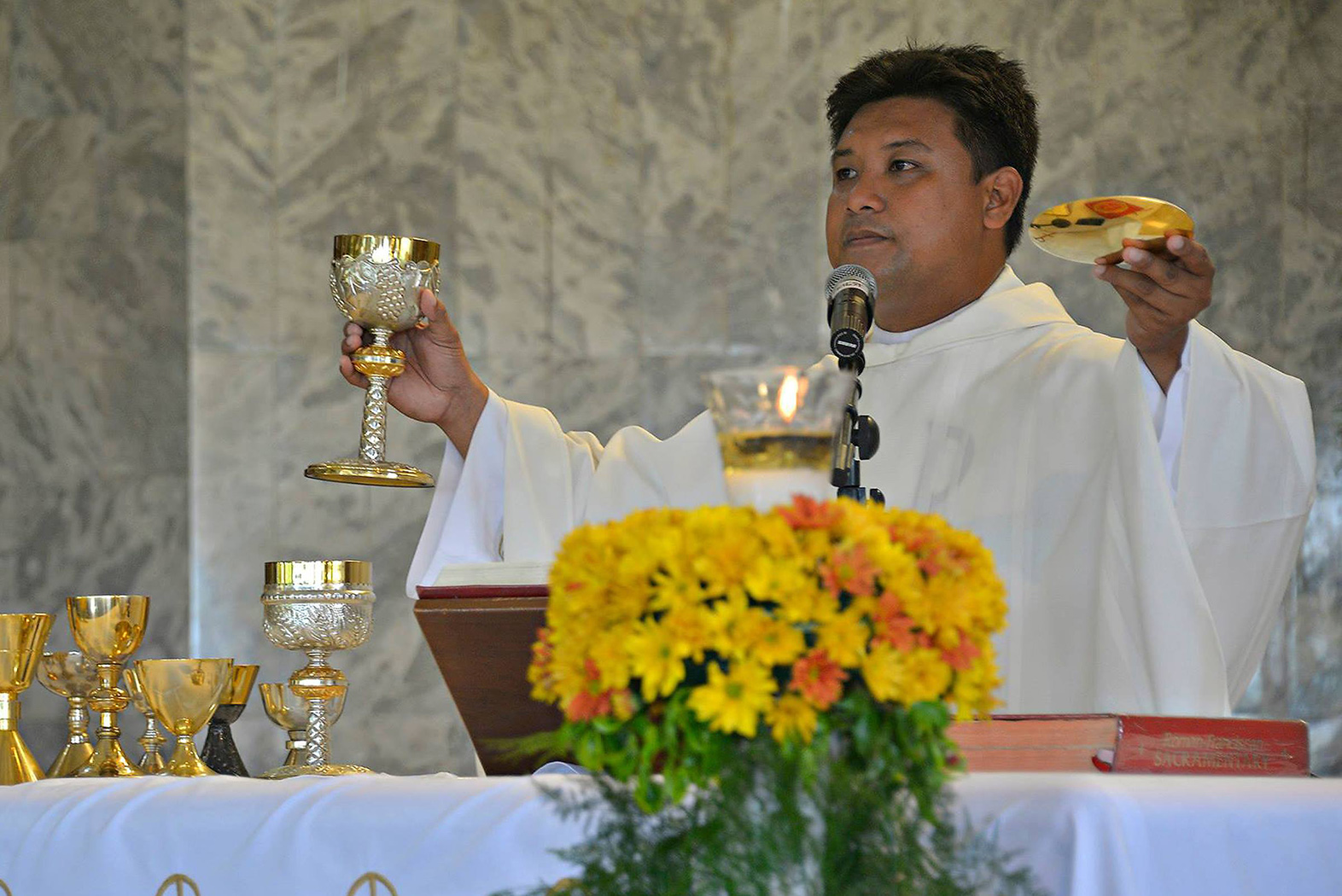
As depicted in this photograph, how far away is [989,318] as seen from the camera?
332 centimetres

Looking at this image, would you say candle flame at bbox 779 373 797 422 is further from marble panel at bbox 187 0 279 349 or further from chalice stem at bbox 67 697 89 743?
marble panel at bbox 187 0 279 349

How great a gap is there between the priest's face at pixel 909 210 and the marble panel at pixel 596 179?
2.20 metres

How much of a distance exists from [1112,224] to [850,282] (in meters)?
0.35

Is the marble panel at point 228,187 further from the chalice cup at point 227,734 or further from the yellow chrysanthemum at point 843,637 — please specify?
the yellow chrysanthemum at point 843,637

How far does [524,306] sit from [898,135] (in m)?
2.40

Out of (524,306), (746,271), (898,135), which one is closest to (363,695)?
(524,306)

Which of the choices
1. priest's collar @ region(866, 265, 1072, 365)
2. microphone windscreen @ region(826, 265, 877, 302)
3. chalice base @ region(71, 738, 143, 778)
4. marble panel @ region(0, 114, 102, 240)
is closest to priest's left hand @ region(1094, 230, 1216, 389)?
microphone windscreen @ region(826, 265, 877, 302)

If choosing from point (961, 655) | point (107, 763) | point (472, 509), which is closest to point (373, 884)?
point (961, 655)

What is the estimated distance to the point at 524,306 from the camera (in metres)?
5.55

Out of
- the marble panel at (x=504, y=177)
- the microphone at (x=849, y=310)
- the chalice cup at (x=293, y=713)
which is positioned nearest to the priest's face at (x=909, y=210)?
the microphone at (x=849, y=310)

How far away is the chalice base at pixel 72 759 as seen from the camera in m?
2.63

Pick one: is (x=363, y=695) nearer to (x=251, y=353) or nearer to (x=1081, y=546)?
(x=251, y=353)

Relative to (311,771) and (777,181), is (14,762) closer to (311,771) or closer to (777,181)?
(311,771)

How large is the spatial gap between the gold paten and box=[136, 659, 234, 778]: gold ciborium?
4.40 feet
